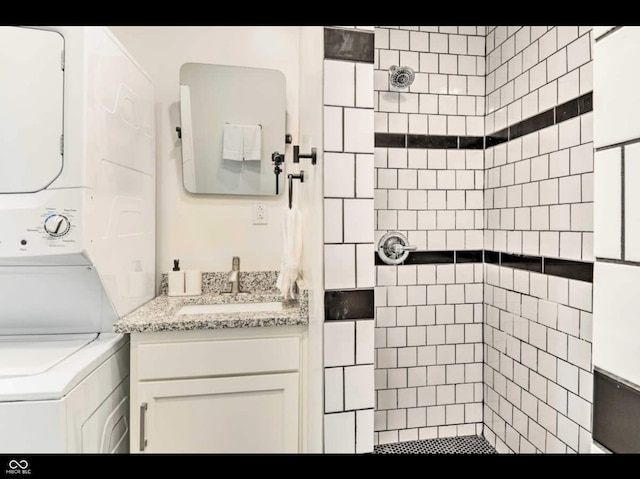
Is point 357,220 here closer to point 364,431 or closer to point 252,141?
point 364,431

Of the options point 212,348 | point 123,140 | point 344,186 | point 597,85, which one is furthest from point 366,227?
point 123,140

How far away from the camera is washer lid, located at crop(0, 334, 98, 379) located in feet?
3.43

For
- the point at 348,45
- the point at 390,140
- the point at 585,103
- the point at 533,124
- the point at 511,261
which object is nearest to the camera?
the point at 348,45

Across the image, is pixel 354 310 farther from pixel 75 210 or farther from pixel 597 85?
pixel 75 210

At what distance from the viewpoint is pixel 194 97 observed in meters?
1.75

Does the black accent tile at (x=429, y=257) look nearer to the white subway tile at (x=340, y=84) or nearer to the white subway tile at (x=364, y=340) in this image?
the white subway tile at (x=364, y=340)

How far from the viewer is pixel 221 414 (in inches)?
52.2

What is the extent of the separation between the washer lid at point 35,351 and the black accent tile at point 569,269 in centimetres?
173

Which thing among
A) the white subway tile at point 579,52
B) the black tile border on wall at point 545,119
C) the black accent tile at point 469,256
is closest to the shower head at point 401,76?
the black tile border on wall at point 545,119

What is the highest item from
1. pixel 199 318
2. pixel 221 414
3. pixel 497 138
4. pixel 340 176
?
pixel 497 138

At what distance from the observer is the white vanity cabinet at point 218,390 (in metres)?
1.28

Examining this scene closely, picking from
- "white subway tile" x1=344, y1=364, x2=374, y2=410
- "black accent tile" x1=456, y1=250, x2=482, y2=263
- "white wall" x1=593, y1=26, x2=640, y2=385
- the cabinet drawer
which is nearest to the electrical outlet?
the cabinet drawer

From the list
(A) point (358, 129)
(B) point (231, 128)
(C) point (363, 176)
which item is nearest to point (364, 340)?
(C) point (363, 176)

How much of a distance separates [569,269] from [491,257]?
46cm
